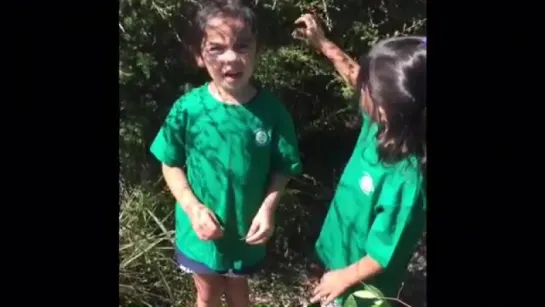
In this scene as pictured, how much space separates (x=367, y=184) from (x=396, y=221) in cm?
10

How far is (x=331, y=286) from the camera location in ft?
6.46

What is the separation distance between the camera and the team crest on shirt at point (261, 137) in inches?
75.2

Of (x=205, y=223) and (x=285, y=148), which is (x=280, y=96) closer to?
(x=285, y=148)

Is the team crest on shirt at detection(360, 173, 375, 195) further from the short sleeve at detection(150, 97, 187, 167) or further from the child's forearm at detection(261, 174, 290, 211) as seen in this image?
the short sleeve at detection(150, 97, 187, 167)

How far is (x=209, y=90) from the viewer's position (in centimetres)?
194

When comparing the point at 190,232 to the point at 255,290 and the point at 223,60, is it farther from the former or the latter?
the point at 223,60

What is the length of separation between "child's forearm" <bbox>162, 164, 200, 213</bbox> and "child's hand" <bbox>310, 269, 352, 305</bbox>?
345 mm

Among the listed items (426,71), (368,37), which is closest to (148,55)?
(368,37)

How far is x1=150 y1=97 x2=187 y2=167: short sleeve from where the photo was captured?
194cm

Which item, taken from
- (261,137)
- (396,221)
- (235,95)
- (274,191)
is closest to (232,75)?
(235,95)

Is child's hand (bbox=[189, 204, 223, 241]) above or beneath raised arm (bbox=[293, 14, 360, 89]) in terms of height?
beneath

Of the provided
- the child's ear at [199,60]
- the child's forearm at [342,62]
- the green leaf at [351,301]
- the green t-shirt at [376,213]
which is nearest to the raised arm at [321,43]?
the child's forearm at [342,62]

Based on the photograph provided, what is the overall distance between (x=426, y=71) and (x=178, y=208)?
64 centimetres

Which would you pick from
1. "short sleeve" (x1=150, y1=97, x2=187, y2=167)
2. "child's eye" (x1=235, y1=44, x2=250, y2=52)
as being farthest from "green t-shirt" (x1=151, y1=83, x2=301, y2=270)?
"child's eye" (x1=235, y1=44, x2=250, y2=52)
